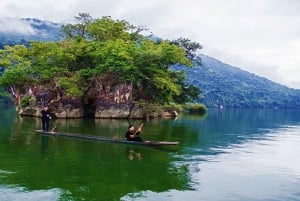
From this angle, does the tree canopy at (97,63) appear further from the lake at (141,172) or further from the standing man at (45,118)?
the lake at (141,172)

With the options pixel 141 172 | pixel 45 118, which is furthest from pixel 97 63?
pixel 141 172

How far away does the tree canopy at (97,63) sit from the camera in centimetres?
4738

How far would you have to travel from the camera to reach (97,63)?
162 ft

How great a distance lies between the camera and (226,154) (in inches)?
902

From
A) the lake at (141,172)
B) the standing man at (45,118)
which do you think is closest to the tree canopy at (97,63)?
the standing man at (45,118)

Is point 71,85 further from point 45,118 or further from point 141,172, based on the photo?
point 141,172

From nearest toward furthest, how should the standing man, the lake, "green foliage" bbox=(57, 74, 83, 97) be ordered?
the lake < the standing man < "green foliage" bbox=(57, 74, 83, 97)

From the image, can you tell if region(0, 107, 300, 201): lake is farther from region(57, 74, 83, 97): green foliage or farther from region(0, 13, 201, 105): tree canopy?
region(0, 13, 201, 105): tree canopy

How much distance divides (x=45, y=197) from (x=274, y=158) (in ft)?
46.8

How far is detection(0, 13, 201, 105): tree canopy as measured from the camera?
4738 cm

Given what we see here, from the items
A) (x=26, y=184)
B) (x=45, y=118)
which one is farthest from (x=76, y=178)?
(x=45, y=118)

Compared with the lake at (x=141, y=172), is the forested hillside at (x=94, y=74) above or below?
above

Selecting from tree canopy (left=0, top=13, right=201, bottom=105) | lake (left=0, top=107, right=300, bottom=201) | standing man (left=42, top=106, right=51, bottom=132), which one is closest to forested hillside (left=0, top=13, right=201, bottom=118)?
tree canopy (left=0, top=13, right=201, bottom=105)

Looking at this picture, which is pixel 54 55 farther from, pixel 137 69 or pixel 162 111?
pixel 162 111
